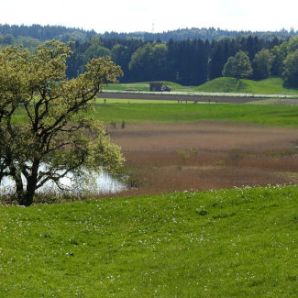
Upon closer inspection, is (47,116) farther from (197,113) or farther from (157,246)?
(197,113)

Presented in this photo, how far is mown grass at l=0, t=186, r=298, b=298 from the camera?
→ 67.9ft

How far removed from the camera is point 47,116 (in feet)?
148

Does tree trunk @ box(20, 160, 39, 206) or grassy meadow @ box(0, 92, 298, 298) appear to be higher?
grassy meadow @ box(0, 92, 298, 298)

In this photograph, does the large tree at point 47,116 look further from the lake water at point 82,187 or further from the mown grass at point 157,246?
the mown grass at point 157,246

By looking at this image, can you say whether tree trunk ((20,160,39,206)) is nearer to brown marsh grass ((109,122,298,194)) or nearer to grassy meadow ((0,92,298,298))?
grassy meadow ((0,92,298,298))

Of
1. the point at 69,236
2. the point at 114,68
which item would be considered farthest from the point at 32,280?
the point at 114,68

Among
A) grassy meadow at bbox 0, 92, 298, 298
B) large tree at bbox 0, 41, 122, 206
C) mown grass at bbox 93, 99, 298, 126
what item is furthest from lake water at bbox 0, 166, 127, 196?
mown grass at bbox 93, 99, 298, 126

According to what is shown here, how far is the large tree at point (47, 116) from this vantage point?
42406 mm

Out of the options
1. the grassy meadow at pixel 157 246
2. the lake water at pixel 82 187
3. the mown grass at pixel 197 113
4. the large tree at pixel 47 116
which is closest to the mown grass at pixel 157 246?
the grassy meadow at pixel 157 246

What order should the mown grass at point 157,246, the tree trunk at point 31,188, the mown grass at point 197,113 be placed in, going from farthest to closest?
the mown grass at point 197,113 → the tree trunk at point 31,188 → the mown grass at point 157,246

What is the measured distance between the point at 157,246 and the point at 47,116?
71.8 feet

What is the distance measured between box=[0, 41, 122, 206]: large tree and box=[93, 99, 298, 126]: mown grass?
67.4 m

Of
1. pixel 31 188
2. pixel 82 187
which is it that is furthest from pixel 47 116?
pixel 82 187

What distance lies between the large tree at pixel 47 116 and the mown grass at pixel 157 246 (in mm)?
11314
